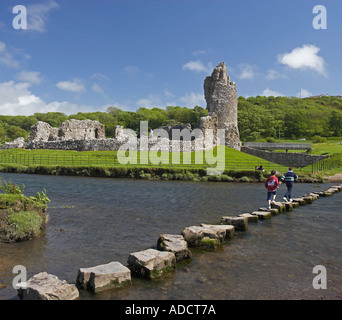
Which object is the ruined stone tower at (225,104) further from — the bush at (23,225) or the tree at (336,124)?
the tree at (336,124)

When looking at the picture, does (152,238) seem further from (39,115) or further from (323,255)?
(39,115)

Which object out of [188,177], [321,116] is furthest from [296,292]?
[321,116]

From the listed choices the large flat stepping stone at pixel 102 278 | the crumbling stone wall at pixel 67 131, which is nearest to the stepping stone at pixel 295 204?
the large flat stepping stone at pixel 102 278

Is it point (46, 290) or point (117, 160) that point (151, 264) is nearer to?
point (46, 290)

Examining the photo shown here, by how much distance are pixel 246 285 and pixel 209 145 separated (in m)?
37.6

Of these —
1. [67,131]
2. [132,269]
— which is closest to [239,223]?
[132,269]

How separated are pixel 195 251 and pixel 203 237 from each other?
68 cm

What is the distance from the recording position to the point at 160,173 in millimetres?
29578

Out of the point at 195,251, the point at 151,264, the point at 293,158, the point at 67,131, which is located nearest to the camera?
Answer: the point at 151,264

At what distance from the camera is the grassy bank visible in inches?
379

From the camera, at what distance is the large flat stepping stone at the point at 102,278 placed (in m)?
6.58

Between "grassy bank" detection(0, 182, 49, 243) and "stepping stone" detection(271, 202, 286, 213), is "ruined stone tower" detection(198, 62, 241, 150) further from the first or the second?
"grassy bank" detection(0, 182, 49, 243)

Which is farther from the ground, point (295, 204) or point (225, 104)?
point (225, 104)

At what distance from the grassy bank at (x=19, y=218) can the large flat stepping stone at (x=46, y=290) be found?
154 inches
